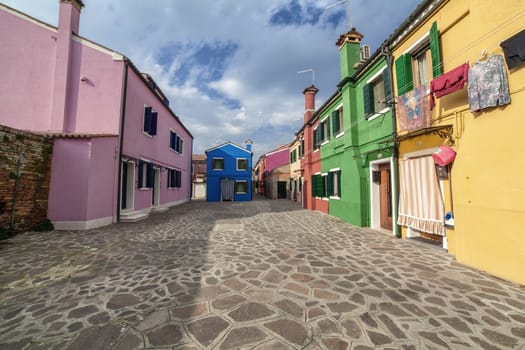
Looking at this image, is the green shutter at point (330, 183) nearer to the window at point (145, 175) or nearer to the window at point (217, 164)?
the window at point (145, 175)

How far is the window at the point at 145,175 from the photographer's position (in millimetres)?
10672

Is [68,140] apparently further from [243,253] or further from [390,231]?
[390,231]

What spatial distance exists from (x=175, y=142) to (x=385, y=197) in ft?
50.4

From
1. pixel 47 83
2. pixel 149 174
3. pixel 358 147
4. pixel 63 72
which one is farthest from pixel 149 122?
pixel 358 147

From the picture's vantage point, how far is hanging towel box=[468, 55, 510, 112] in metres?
3.57

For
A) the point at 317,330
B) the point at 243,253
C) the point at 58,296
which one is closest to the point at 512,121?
the point at 317,330

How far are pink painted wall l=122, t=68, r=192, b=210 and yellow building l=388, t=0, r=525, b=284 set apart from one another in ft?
35.8

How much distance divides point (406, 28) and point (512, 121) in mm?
4194

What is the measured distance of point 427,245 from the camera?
17.4ft

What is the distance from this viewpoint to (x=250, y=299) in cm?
296

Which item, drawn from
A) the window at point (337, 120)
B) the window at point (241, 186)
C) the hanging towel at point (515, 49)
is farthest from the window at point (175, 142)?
the hanging towel at point (515, 49)

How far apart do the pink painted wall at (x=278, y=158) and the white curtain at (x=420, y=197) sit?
23654 mm

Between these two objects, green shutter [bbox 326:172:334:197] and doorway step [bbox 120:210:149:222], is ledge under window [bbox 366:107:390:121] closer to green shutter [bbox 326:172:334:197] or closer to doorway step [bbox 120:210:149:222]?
green shutter [bbox 326:172:334:197]

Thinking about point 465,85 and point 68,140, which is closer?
point 465,85
